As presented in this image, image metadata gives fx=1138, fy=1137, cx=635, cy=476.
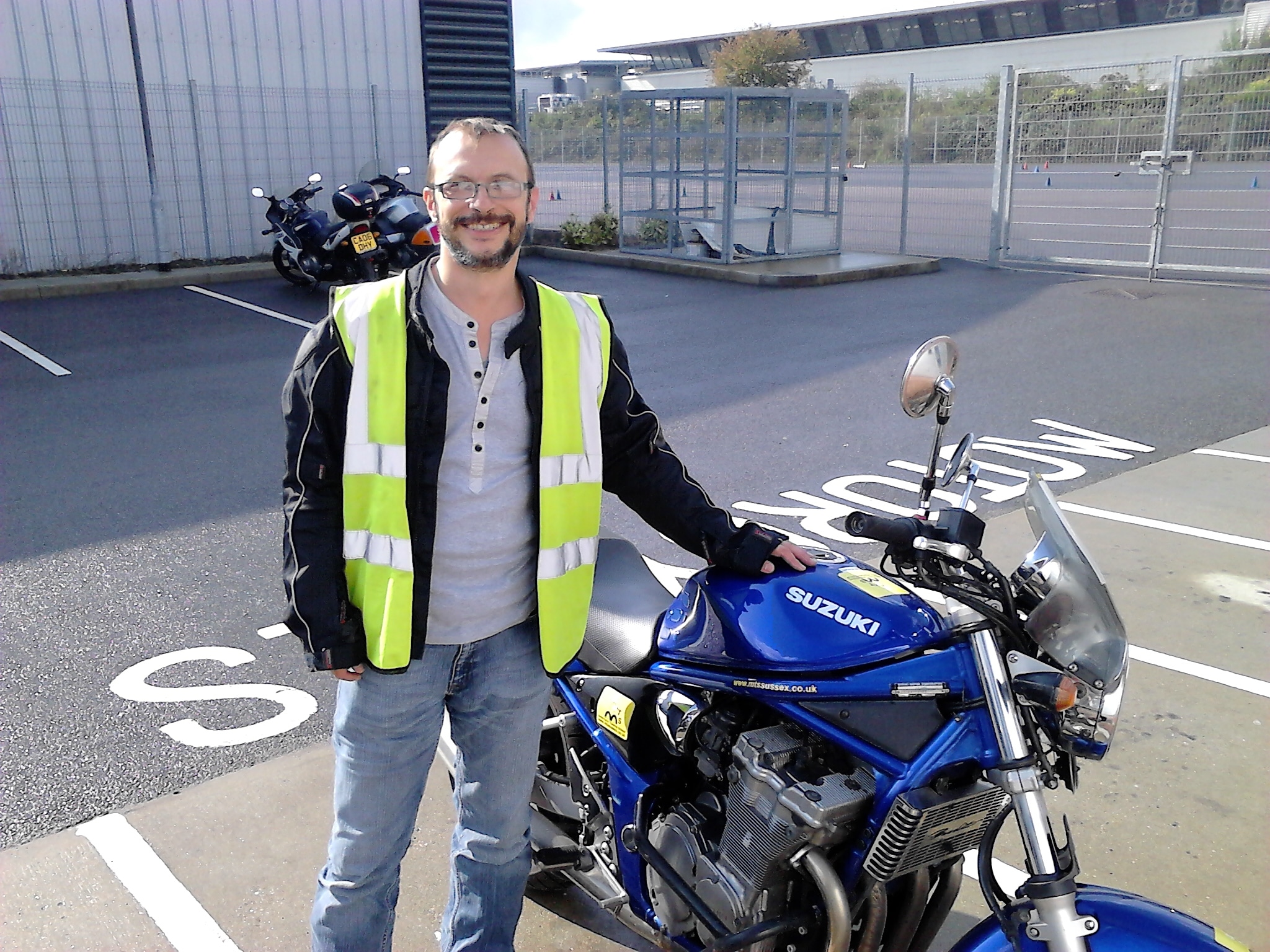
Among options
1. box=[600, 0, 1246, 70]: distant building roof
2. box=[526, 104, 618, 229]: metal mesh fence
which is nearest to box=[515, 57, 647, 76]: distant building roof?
box=[600, 0, 1246, 70]: distant building roof

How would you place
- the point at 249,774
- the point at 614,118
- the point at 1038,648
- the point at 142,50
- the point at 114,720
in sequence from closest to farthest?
the point at 1038,648
the point at 249,774
the point at 114,720
the point at 142,50
the point at 614,118

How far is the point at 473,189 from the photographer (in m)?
2.17

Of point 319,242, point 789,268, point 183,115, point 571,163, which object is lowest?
point 789,268

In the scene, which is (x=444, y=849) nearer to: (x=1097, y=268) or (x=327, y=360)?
(x=327, y=360)

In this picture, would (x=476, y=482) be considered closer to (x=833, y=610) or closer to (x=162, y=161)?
(x=833, y=610)

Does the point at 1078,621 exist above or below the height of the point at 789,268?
above

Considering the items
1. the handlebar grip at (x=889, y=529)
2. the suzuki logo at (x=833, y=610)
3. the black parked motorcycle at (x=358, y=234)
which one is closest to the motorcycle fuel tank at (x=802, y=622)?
the suzuki logo at (x=833, y=610)

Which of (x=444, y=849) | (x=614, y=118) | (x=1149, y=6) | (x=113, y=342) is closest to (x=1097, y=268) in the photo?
(x=614, y=118)

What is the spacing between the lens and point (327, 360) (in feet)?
6.95

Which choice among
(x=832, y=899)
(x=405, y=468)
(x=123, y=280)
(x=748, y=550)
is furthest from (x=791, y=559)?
(x=123, y=280)

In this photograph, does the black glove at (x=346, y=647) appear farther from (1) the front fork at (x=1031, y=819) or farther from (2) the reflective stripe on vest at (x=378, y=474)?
(1) the front fork at (x=1031, y=819)

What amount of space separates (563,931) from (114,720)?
1.83 m

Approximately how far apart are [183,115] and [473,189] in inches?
586

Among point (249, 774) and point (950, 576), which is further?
point (249, 774)
